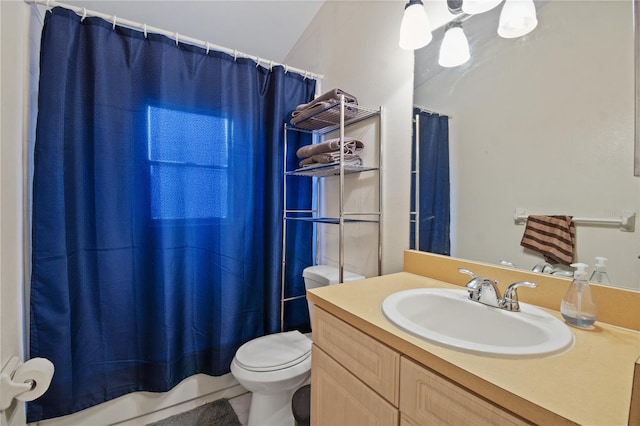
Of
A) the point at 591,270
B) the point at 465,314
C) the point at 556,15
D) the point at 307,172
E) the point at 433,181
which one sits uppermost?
the point at 556,15

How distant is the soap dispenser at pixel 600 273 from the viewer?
2.34 ft

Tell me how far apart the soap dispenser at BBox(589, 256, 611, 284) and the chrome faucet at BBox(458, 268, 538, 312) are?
0.49ft

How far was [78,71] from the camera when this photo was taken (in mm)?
1269

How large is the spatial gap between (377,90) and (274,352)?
1.42 metres

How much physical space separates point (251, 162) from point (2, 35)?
104cm

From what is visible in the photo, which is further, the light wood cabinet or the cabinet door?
the cabinet door

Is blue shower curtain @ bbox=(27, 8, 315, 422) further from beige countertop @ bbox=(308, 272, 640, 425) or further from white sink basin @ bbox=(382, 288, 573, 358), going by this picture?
beige countertop @ bbox=(308, 272, 640, 425)

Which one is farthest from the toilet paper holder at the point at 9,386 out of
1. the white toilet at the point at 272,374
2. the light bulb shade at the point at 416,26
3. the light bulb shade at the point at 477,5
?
the light bulb shade at the point at 477,5

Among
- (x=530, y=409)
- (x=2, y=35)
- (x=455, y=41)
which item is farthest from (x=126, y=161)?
(x=530, y=409)

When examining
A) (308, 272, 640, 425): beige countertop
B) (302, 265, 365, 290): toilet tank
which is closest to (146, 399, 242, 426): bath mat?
(302, 265, 365, 290): toilet tank

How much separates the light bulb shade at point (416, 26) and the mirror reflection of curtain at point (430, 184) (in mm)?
263

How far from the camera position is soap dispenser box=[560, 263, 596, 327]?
2.18 ft

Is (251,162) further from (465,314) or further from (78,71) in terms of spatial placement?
(465,314)

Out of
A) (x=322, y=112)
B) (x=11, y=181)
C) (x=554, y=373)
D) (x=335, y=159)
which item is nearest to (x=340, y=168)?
(x=335, y=159)
